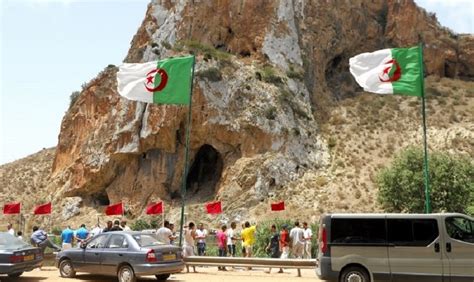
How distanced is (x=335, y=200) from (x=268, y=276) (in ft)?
73.8

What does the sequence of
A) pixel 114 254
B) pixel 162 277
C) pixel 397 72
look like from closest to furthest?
pixel 114 254, pixel 162 277, pixel 397 72

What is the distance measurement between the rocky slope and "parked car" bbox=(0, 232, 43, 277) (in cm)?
2255

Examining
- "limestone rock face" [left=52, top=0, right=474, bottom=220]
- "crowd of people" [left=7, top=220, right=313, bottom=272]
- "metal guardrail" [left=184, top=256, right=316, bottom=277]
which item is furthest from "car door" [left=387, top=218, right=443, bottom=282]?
"limestone rock face" [left=52, top=0, right=474, bottom=220]

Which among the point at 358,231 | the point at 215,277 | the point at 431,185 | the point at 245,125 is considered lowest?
the point at 215,277

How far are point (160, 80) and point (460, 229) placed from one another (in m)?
11.9

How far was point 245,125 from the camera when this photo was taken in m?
40.9

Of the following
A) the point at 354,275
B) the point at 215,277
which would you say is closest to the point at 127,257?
the point at 215,277

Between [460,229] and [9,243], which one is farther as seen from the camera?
[9,243]

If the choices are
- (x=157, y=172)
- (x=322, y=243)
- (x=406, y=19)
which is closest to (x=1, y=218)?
(x=157, y=172)

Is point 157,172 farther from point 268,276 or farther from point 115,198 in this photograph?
point 268,276

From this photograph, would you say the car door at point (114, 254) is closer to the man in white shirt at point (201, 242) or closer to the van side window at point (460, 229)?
the man in white shirt at point (201, 242)

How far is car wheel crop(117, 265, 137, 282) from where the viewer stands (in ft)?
45.5

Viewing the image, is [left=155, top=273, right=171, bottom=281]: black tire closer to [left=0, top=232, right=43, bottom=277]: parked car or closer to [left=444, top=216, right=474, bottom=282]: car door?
[left=0, top=232, right=43, bottom=277]: parked car

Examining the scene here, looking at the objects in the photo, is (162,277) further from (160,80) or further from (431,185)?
(431,185)
